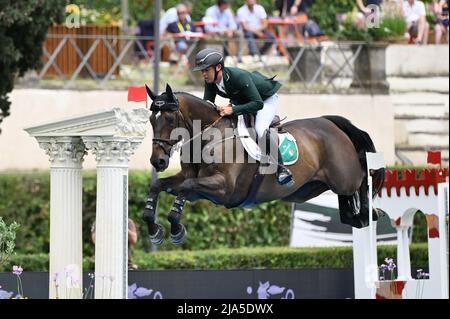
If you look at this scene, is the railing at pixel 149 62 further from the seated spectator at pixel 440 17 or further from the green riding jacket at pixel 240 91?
the green riding jacket at pixel 240 91

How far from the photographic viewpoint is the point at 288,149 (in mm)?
16547

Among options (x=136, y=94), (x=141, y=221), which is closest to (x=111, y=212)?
(x=136, y=94)

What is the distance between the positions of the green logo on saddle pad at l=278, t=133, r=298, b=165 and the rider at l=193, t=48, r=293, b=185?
83 mm

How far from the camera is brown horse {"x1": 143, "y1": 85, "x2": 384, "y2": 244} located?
50.7 ft

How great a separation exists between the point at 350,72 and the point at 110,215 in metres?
15.7

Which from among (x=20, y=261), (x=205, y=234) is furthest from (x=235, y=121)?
(x=205, y=234)

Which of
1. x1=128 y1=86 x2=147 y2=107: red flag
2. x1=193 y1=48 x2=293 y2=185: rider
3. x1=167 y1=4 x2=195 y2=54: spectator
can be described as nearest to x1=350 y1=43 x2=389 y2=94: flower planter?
x1=167 y1=4 x2=195 y2=54: spectator

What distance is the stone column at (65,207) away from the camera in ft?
54.3

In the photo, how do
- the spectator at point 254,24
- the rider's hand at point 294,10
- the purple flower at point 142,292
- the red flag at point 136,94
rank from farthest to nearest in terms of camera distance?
the rider's hand at point 294,10 < the spectator at point 254,24 < the purple flower at point 142,292 < the red flag at point 136,94

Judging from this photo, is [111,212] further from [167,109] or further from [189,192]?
[167,109]

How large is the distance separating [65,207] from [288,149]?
7.72 ft

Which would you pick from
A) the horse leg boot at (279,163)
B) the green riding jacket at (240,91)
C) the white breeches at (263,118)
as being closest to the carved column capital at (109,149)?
the green riding jacket at (240,91)

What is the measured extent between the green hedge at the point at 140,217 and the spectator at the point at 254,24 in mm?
3162

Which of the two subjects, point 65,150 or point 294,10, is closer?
point 65,150
